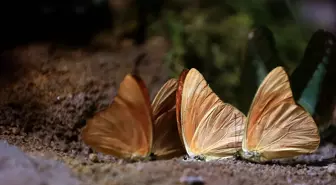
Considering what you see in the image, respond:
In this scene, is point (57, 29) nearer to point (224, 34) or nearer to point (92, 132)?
point (224, 34)

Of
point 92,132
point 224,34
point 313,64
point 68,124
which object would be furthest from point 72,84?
point 224,34

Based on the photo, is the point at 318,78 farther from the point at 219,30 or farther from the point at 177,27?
the point at 219,30

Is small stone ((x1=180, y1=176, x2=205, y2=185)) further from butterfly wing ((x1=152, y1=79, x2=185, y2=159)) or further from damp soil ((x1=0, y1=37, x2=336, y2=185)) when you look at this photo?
butterfly wing ((x1=152, y1=79, x2=185, y2=159))

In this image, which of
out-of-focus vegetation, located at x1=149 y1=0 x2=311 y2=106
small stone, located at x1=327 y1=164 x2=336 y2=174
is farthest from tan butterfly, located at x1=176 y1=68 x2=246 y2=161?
out-of-focus vegetation, located at x1=149 y1=0 x2=311 y2=106

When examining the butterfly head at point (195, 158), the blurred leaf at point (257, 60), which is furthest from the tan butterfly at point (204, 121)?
the blurred leaf at point (257, 60)

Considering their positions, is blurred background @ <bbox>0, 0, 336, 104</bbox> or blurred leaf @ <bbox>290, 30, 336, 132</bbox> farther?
blurred background @ <bbox>0, 0, 336, 104</bbox>

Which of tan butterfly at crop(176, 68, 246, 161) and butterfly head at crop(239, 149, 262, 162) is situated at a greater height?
tan butterfly at crop(176, 68, 246, 161)
